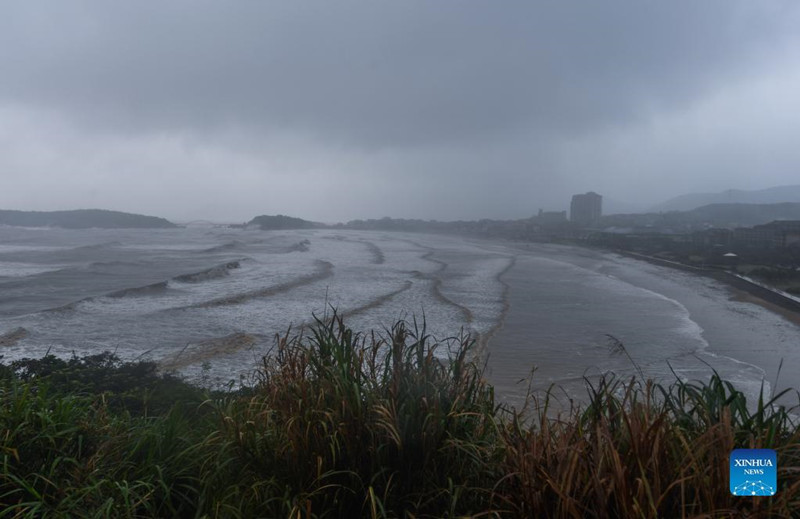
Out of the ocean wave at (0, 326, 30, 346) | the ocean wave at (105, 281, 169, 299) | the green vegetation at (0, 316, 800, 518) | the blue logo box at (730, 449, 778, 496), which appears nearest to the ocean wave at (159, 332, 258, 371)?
the ocean wave at (0, 326, 30, 346)

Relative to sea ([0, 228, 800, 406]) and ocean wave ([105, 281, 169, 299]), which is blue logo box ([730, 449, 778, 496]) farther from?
ocean wave ([105, 281, 169, 299])

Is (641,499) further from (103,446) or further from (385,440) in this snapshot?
(103,446)

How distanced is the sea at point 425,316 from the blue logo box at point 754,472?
0.87 metres

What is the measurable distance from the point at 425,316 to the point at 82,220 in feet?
280

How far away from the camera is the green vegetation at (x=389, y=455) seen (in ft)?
7.16

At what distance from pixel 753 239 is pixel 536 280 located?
98.4 ft

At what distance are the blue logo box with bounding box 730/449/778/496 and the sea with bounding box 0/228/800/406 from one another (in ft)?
2.85

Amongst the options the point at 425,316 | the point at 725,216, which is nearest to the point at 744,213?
the point at 725,216

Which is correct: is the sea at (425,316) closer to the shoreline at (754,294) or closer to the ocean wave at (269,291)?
the ocean wave at (269,291)

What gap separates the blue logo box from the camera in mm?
1992

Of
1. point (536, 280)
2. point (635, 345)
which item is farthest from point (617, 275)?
point (635, 345)

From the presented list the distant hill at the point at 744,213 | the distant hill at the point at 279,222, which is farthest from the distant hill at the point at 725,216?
the distant hill at the point at 279,222

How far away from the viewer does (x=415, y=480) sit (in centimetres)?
278

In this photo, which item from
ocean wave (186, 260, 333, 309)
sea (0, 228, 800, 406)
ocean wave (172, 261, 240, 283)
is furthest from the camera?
ocean wave (172, 261, 240, 283)
